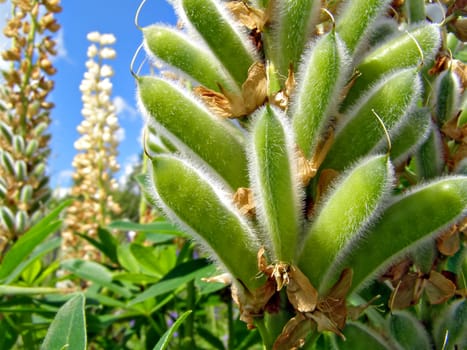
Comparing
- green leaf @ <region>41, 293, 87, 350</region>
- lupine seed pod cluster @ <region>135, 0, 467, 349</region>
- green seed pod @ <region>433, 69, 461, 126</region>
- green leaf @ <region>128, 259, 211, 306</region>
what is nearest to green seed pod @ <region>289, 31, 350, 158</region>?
lupine seed pod cluster @ <region>135, 0, 467, 349</region>

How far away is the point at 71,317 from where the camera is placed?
3.12ft

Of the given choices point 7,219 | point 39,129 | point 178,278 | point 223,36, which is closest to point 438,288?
point 223,36

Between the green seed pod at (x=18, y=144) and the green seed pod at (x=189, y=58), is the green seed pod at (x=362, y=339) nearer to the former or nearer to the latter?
the green seed pod at (x=189, y=58)

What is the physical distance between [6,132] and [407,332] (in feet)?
6.83

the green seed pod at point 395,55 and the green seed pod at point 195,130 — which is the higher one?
the green seed pod at point 195,130

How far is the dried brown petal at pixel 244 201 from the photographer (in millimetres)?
721

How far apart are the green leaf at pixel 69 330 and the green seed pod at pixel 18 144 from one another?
5.05ft

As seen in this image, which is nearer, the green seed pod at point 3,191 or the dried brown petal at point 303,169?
the dried brown petal at point 303,169

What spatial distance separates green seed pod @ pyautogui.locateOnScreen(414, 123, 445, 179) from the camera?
0.84 meters

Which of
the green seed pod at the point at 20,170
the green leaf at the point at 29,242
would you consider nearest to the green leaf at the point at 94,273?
the green leaf at the point at 29,242

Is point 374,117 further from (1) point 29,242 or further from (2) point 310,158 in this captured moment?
(1) point 29,242

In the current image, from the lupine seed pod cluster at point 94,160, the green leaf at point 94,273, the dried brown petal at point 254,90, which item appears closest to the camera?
the dried brown petal at point 254,90

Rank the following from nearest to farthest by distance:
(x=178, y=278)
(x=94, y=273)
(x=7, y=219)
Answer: (x=178, y=278), (x=94, y=273), (x=7, y=219)

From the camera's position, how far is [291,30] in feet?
2.62
